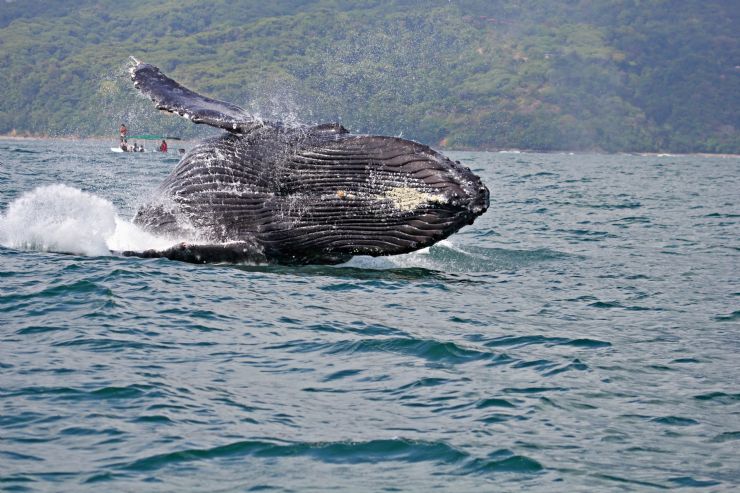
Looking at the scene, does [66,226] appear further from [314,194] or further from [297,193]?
[314,194]

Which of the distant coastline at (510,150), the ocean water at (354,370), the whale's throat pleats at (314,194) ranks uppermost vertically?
the distant coastline at (510,150)

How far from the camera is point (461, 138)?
17200cm

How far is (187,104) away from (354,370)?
390cm

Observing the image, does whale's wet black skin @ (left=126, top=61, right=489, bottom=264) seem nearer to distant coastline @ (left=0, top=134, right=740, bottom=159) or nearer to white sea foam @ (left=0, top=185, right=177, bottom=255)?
white sea foam @ (left=0, top=185, right=177, bottom=255)

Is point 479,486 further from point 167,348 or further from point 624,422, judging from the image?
point 167,348

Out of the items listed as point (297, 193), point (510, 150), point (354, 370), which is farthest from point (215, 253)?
point (510, 150)

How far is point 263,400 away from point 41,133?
156440 millimetres

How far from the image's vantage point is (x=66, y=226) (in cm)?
1296

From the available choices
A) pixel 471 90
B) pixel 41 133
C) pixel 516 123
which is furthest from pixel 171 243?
pixel 471 90

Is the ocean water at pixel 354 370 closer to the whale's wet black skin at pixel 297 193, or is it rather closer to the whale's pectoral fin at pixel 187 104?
the whale's wet black skin at pixel 297 193

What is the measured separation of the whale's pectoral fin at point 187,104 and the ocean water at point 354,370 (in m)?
1.54

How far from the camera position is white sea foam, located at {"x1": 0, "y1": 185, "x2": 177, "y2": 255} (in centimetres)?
1250

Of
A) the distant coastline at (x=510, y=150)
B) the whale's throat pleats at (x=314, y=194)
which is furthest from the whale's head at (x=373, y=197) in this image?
the distant coastline at (x=510, y=150)

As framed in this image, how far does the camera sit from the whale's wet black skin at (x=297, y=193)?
9.29 m
